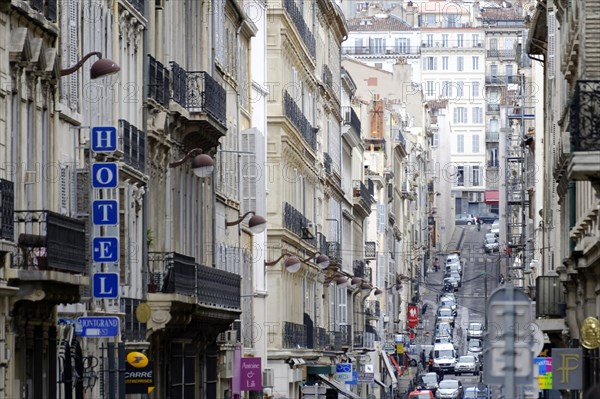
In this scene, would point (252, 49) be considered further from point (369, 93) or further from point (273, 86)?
point (369, 93)

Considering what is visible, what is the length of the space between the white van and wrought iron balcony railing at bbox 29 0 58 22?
98.7m

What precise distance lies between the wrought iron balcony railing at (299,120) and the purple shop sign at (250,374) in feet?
38.4

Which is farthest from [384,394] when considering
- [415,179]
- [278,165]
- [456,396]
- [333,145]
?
[415,179]

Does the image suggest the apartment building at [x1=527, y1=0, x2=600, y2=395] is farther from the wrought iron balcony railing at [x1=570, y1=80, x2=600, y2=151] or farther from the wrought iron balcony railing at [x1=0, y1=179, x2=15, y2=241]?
the wrought iron balcony railing at [x1=0, y1=179, x2=15, y2=241]

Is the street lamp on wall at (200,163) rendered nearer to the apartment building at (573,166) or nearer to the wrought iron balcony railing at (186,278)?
the wrought iron balcony railing at (186,278)

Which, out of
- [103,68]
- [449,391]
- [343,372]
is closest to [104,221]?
[103,68]

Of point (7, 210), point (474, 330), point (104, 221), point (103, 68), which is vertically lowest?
point (7, 210)

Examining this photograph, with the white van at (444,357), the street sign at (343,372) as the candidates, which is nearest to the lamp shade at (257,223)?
the street sign at (343,372)

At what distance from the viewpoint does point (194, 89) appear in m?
44.8

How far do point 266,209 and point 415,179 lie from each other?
111m

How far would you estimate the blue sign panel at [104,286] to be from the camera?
1265 inches

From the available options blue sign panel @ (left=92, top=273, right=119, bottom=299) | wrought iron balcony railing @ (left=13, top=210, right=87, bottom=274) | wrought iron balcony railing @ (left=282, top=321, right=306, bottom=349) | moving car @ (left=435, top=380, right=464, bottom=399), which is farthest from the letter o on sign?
moving car @ (left=435, top=380, right=464, bottom=399)

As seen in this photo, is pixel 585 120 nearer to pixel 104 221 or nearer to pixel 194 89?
pixel 104 221

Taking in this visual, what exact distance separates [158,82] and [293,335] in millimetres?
26206
